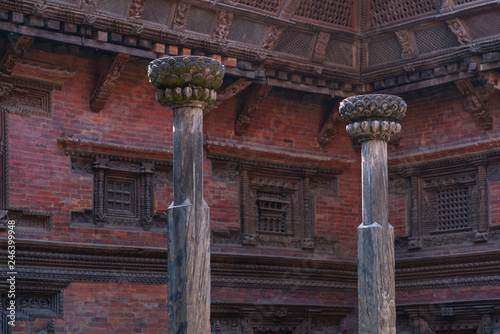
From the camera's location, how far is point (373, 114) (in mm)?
9492

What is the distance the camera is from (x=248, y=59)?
13.3 m

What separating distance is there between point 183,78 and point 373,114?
6.86 ft

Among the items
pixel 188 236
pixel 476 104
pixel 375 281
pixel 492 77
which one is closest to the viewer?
pixel 188 236

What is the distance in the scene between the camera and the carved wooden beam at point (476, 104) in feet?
44.0

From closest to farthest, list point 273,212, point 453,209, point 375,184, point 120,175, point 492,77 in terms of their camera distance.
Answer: point 375,184
point 120,175
point 492,77
point 453,209
point 273,212

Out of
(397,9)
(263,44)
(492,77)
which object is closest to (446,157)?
(492,77)

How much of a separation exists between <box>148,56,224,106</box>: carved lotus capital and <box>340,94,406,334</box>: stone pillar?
1751mm

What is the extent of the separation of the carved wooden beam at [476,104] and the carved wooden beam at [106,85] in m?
4.39

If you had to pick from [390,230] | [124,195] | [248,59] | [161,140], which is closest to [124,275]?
[124,195]

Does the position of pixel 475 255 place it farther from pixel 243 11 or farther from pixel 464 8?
pixel 243 11

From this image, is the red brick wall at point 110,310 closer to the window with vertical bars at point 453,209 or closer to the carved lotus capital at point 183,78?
the window with vertical bars at point 453,209

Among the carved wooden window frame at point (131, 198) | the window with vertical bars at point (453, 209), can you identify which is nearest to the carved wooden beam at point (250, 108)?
the carved wooden window frame at point (131, 198)

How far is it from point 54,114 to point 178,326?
197 inches

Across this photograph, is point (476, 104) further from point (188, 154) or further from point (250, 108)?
point (188, 154)
